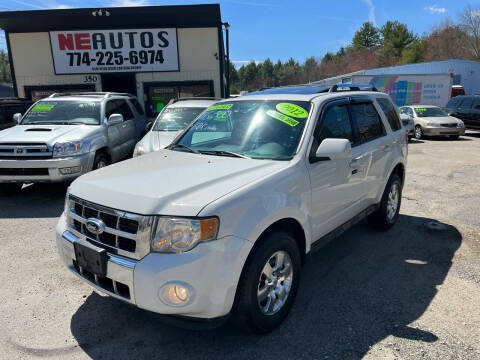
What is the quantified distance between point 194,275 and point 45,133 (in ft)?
18.0

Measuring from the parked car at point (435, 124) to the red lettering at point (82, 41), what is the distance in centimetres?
1394

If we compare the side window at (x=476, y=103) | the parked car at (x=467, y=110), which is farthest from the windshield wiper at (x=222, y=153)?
the side window at (x=476, y=103)

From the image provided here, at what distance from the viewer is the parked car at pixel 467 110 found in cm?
1534

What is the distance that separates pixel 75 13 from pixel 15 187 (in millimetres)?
9172

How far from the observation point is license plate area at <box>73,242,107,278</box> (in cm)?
241

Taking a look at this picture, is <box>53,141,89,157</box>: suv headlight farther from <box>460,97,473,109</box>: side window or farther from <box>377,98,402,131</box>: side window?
Answer: <box>460,97,473,109</box>: side window

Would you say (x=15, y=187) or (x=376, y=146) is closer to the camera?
(x=376, y=146)

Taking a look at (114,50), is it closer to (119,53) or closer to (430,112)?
(119,53)

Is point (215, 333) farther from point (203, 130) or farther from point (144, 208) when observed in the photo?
point (203, 130)

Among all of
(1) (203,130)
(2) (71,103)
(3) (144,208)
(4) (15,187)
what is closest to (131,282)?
(3) (144,208)

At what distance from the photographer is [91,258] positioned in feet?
8.19

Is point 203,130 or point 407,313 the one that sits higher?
point 203,130

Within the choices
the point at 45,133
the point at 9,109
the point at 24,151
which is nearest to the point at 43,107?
the point at 45,133

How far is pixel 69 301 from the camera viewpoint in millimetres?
3252
